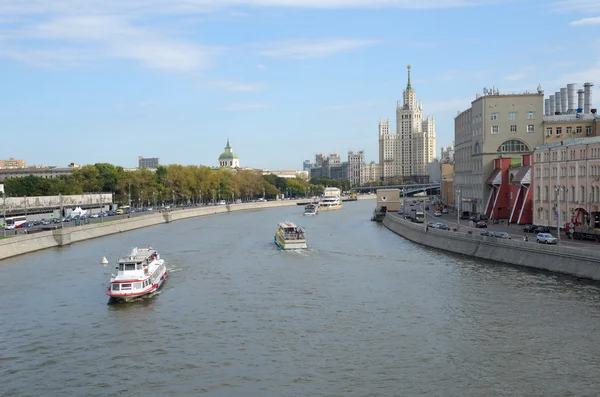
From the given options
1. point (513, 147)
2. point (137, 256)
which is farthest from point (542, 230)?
point (137, 256)

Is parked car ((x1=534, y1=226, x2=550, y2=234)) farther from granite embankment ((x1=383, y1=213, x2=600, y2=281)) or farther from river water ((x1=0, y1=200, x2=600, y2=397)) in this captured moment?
river water ((x1=0, y1=200, x2=600, y2=397))

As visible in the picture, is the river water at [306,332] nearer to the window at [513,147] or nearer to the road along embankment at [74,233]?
the road along embankment at [74,233]

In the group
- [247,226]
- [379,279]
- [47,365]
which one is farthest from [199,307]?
[247,226]

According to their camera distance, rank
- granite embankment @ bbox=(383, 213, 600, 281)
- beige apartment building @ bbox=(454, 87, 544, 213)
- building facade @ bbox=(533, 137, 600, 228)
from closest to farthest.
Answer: granite embankment @ bbox=(383, 213, 600, 281) → building facade @ bbox=(533, 137, 600, 228) → beige apartment building @ bbox=(454, 87, 544, 213)

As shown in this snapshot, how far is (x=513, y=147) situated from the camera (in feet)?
276

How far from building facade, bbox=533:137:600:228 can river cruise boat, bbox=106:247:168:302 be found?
102 ft

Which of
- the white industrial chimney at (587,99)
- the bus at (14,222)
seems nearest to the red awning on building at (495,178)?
the white industrial chimney at (587,99)

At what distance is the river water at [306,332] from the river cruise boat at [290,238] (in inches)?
479

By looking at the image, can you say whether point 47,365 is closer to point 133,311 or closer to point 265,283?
point 133,311

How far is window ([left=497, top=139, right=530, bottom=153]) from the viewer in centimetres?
8350

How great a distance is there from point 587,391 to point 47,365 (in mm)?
21531

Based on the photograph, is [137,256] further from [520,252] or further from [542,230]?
[542,230]

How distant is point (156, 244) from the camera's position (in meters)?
76.2

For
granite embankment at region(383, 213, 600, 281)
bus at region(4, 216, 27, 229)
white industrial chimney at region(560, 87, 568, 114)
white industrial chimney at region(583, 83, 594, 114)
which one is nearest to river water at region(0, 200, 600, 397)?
granite embankment at region(383, 213, 600, 281)
